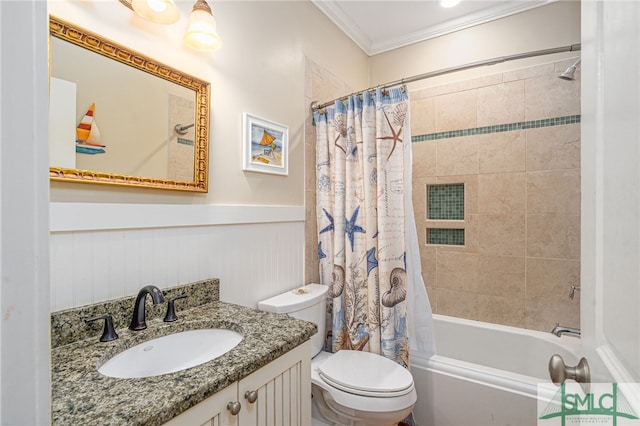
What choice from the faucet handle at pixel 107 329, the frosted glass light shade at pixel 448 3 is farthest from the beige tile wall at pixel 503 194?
the faucet handle at pixel 107 329

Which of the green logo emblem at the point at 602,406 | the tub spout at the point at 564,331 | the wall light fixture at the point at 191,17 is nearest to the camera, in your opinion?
the green logo emblem at the point at 602,406

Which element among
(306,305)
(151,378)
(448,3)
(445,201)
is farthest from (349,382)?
(448,3)

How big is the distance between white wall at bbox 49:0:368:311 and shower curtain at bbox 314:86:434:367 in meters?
0.20

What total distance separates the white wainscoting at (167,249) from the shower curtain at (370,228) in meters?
0.29

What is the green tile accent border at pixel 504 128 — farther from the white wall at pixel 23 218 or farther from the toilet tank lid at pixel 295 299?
the white wall at pixel 23 218

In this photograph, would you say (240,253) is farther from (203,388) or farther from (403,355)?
(403,355)

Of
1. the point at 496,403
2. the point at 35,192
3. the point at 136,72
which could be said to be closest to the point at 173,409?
the point at 35,192

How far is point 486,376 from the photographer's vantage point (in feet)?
5.31

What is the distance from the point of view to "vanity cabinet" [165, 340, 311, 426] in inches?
31.0

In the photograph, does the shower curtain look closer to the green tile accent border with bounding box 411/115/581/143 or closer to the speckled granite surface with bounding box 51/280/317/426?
the speckled granite surface with bounding box 51/280/317/426

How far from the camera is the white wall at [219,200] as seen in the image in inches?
40.7

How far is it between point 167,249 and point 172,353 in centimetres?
39

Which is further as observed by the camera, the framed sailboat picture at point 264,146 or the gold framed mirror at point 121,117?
the framed sailboat picture at point 264,146

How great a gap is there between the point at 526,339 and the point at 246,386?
80.6 inches
